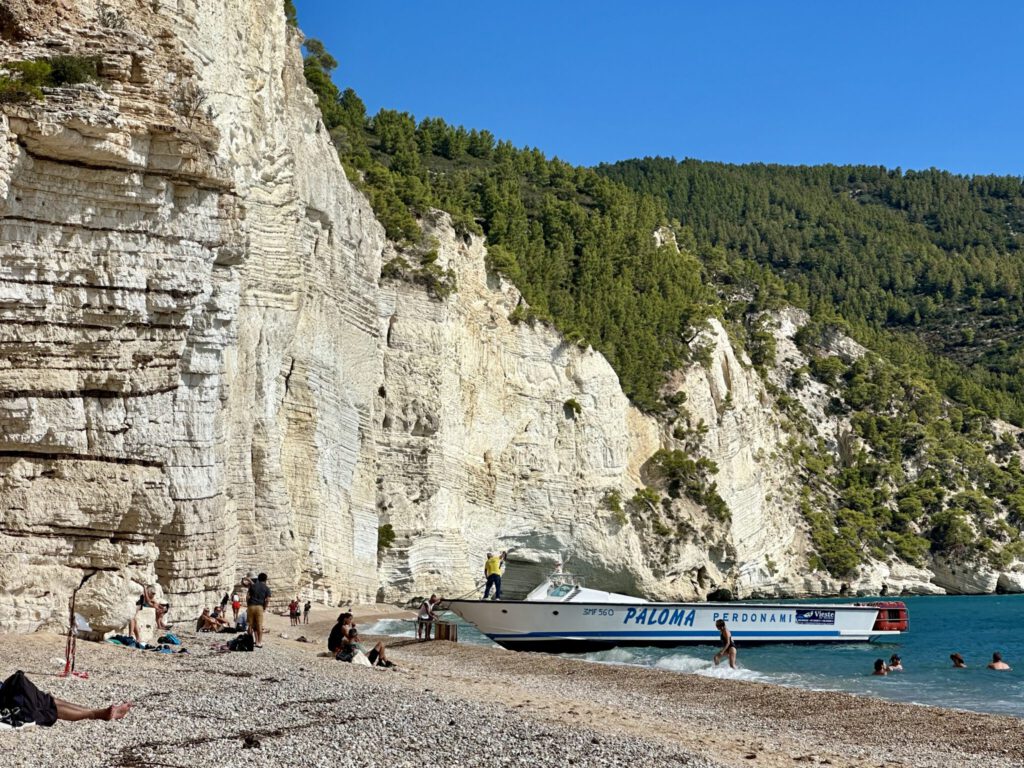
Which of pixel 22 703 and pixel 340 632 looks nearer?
pixel 22 703

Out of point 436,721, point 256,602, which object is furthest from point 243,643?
point 436,721

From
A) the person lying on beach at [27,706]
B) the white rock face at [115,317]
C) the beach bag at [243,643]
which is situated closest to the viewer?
the person lying on beach at [27,706]

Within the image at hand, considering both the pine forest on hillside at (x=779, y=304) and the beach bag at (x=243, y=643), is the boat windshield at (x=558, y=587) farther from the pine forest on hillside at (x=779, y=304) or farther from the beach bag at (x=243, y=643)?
the pine forest on hillside at (x=779, y=304)

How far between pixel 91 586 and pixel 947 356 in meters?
126

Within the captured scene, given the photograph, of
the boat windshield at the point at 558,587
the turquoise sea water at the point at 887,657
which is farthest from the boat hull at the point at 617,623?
the boat windshield at the point at 558,587

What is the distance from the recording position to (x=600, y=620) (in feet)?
97.2

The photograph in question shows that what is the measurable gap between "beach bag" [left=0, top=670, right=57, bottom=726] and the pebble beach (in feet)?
0.56

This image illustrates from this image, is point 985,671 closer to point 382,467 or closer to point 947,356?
point 382,467

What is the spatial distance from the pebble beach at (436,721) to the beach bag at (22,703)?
0.56ft

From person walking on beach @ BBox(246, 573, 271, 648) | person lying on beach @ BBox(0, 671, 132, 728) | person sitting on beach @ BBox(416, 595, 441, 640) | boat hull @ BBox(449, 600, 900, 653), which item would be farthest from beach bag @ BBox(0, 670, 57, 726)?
boat hull @ BBox(449, 600, 900, 653)

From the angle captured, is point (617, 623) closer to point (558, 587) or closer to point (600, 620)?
point (600, 620)

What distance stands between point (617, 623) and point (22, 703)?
2164cm

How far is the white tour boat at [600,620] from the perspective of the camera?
2911 centimetres

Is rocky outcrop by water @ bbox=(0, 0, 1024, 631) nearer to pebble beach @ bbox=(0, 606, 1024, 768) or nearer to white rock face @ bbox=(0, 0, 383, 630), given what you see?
white rock face @ bbox=(0, 0, 383, 630)
